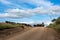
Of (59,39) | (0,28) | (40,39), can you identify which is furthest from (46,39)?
(0,28)

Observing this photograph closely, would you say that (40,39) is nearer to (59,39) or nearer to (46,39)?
(46,39)

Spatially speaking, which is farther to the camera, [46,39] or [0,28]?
[0,28]

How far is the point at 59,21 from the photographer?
4228cm

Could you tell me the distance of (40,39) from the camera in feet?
62.5

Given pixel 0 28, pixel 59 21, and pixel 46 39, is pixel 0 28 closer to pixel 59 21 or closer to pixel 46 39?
pixel 46 39

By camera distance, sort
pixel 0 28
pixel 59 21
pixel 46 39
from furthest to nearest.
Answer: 1. pixel 59 21
2. pixel 0 28
3. pixel 46 39

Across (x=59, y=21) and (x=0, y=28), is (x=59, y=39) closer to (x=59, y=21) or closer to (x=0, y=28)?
(x=0, y=28)

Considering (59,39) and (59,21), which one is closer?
(59,39)

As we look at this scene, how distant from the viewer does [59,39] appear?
66.1ft

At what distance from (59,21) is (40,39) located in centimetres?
2393

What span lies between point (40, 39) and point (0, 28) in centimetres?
1029

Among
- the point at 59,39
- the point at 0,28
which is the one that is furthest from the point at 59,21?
the point at 59,39

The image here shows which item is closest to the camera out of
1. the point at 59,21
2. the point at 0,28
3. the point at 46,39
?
the point at 46,39

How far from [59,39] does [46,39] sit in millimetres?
1849
